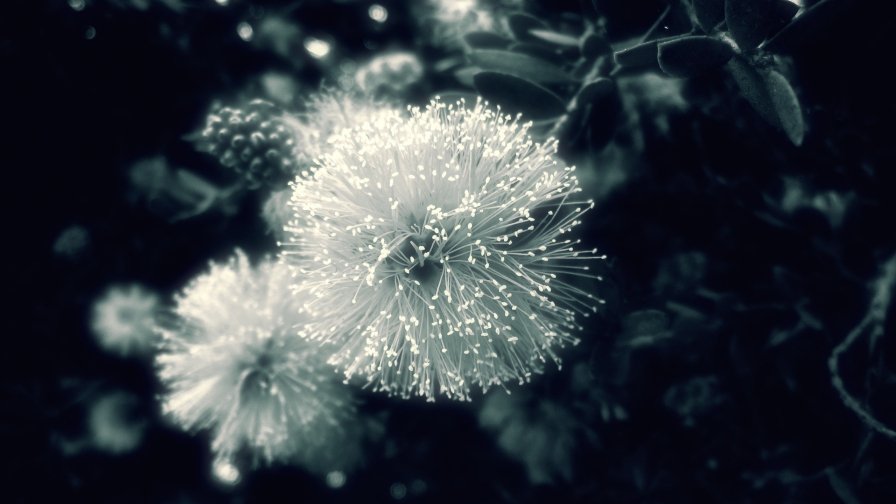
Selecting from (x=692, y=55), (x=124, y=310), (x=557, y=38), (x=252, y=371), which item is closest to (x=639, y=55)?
(x=692, y=55)

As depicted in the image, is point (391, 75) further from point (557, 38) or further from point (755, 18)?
point (755, 18)

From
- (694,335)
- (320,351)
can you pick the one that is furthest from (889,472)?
(320,351)

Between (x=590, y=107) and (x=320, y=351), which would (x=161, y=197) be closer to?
(x=320, y=351)

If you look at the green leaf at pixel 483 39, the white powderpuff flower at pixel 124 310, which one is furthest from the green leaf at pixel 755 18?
the white powderpuff flower at pixel 124 310

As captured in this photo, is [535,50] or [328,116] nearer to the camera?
[535,50]

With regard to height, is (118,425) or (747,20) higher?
(118,425)
